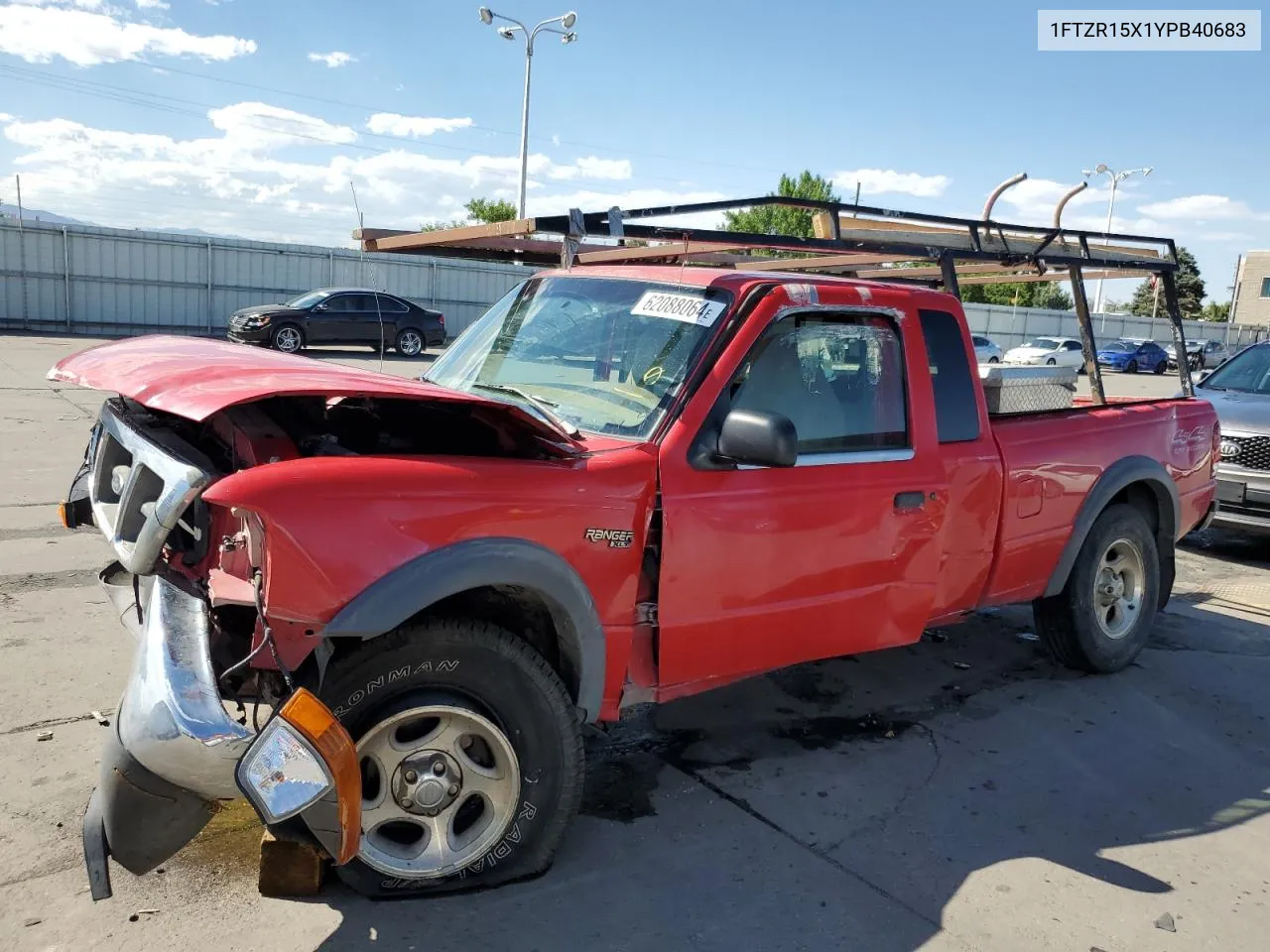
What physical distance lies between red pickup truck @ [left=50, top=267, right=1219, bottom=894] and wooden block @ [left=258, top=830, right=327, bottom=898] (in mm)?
140

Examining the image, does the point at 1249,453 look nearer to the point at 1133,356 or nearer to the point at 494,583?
the point at 494,583

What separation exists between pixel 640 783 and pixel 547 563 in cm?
129

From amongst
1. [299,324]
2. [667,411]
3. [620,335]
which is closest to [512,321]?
[620,335]

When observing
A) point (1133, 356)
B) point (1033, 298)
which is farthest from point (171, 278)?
point (1033, 298)

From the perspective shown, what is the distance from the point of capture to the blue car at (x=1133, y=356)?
38688 mm

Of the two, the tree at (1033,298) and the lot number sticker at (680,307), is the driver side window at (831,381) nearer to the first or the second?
the lot number sticker at (680,307)

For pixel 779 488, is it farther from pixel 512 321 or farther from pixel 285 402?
pixel 285 402

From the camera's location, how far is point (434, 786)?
293 centimetres

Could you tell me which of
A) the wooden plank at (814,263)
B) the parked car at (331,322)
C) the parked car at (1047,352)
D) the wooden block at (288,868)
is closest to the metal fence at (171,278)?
the parked car at (331,322)

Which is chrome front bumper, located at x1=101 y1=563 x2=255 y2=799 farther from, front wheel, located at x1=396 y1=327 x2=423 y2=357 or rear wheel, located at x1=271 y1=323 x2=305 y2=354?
front wheel, located at x1=396 y1=327 x2=423 y2=357

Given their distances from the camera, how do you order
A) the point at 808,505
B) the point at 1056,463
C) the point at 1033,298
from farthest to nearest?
the point at 1033,298
the point at 1056,463
the point at 808,505

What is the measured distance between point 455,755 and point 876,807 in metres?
1.73

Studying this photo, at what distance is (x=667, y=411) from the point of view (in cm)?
341

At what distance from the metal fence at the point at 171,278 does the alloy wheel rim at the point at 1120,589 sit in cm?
1816
